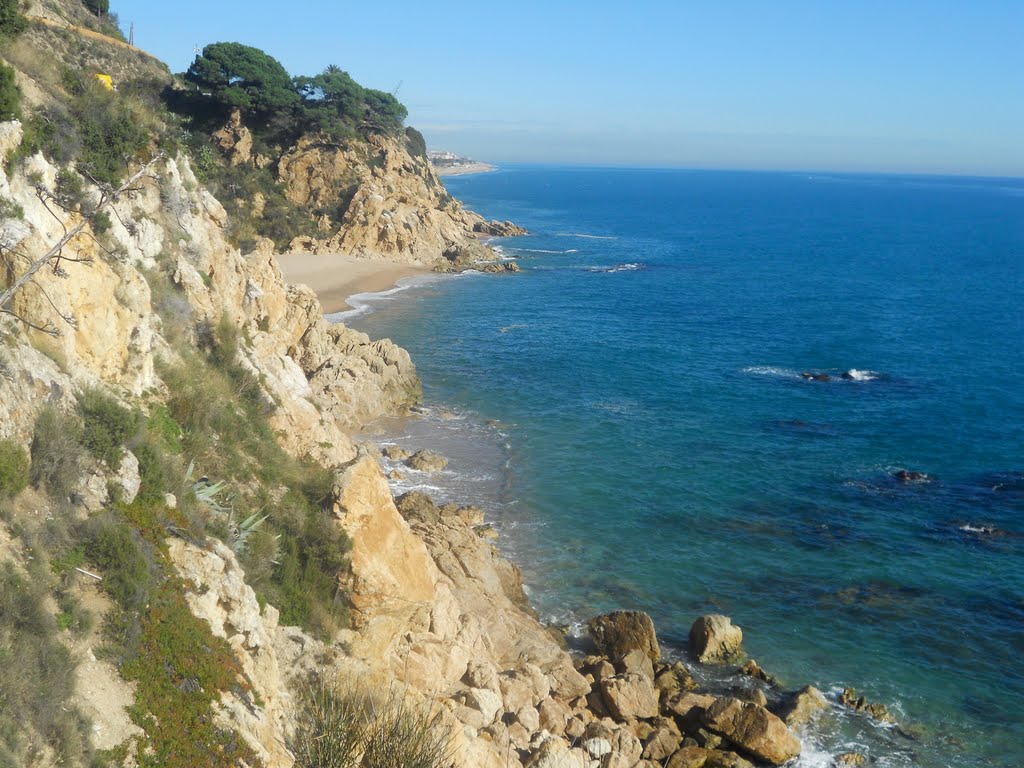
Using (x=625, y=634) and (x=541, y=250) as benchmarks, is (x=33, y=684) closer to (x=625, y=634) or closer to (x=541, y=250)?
(x=625, y=634)

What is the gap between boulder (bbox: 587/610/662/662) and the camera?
1928 cm

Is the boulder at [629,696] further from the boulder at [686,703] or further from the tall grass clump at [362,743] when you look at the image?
the tall grass clump at [362,743]

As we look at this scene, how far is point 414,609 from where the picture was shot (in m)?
15.0

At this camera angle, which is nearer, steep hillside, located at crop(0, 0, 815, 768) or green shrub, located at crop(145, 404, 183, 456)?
steep hillside, located at crop(0, 0, 815, 768)

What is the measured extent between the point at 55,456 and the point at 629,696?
11479 mm

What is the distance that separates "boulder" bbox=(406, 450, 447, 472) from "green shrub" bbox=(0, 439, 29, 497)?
1859 cm

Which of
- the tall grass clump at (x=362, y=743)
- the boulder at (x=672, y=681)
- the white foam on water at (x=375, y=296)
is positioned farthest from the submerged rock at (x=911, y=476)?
the white foam on water at (x=375, y=296)

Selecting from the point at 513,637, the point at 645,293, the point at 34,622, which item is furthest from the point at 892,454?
the point at 645,293

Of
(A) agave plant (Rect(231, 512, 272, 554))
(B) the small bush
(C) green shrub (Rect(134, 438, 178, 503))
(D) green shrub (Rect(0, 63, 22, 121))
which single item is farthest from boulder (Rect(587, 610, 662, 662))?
(B) the small bush

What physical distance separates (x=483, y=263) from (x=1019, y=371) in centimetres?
4196

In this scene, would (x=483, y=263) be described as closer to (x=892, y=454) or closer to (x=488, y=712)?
(x=892, y=454)

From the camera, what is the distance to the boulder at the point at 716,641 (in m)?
19.4

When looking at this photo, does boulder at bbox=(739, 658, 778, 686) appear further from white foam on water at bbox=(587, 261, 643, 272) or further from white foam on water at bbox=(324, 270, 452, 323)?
white foam on water at bbox=(587, 261, 643, 272)

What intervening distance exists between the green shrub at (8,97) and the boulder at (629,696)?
1550 centimetres
